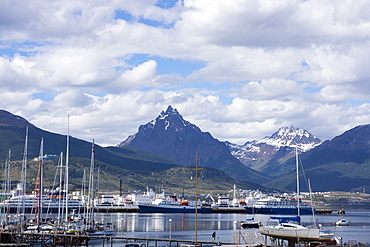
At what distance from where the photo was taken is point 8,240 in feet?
322

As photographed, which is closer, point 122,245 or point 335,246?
point 335,246

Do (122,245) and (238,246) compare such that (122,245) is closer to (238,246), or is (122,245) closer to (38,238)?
(38,238)

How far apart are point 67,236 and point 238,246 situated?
3220cm

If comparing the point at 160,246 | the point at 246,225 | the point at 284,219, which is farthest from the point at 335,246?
the point at 246,225

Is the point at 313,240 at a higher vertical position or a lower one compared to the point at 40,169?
lower

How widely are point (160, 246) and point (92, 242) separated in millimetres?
14598

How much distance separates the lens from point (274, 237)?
3292 inches

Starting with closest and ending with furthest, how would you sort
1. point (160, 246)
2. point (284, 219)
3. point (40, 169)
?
point (284, 219), point (160, 246), point (40, 169)

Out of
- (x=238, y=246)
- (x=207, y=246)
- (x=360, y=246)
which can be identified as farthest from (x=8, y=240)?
(x=360, y=246)

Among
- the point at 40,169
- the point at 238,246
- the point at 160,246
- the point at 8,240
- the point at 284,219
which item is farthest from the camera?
the point at 40,169

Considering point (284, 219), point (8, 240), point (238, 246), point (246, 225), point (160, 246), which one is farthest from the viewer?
point (246, 225)

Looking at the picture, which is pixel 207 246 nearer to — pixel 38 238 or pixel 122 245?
pixel 122 245

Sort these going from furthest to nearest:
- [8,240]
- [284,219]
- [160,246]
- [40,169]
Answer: [40,169] < [160,246] < [8,240] < [284,219]

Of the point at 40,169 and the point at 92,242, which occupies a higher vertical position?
the point at 40,169
